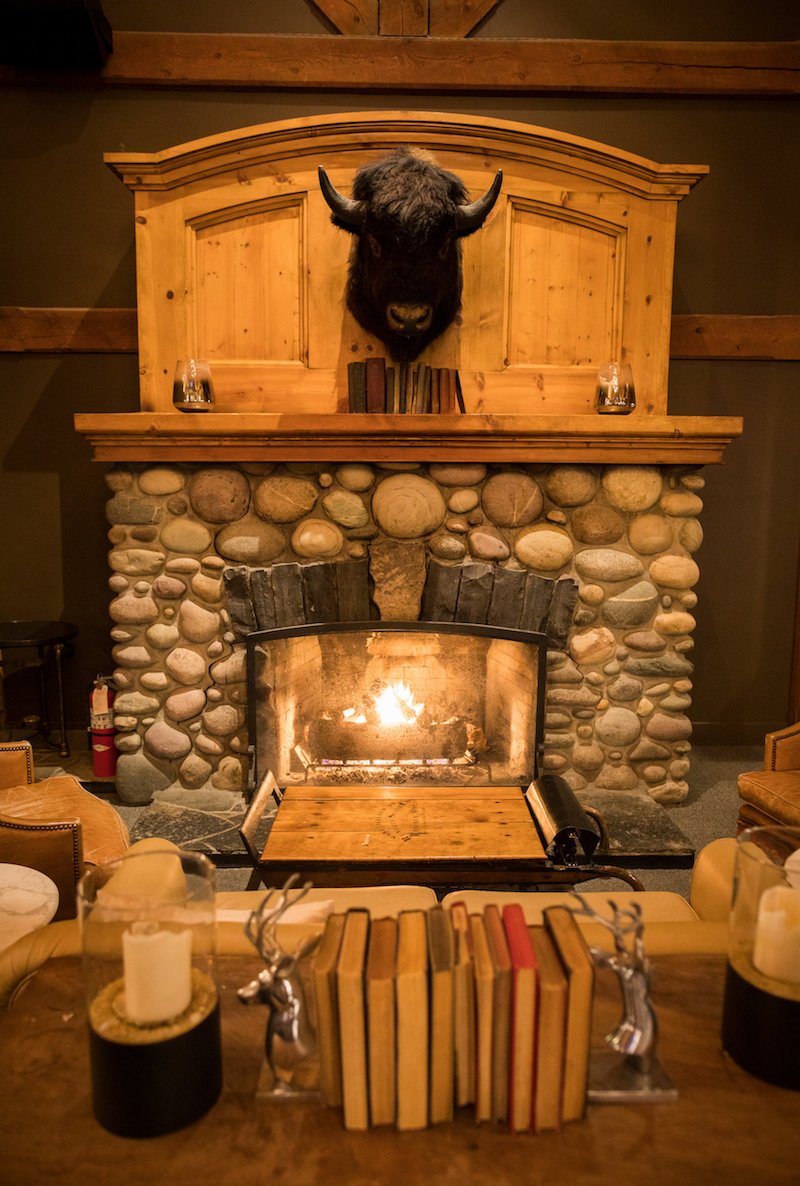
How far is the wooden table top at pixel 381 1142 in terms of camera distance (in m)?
0.98

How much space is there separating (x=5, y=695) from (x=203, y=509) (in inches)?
63.3

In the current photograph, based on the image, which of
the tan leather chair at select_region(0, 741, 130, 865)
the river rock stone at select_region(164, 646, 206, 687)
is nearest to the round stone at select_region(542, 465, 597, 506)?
the river rock stone at select_region(164, 646, 206, 687)

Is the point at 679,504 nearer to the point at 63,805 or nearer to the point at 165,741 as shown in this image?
the point at 165,741

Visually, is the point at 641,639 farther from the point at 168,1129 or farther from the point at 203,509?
the point at 168,1129

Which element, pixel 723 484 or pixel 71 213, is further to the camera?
pixel 723 484

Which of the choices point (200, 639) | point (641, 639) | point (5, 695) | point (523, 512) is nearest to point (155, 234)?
point (200, 639)

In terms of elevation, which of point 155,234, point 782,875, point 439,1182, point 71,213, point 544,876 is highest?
point 71,213

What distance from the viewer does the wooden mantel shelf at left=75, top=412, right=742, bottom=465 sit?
10.4 ft

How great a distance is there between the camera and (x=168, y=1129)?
1037mm

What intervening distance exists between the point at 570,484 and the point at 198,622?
1589 millimetres

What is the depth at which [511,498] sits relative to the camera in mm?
3354

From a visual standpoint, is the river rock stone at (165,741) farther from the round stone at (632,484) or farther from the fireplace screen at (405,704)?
the round stone at (632,484)

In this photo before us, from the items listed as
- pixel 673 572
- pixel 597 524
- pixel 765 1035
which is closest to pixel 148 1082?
pixel 765 1035

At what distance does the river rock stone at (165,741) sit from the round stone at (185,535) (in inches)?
29.0
